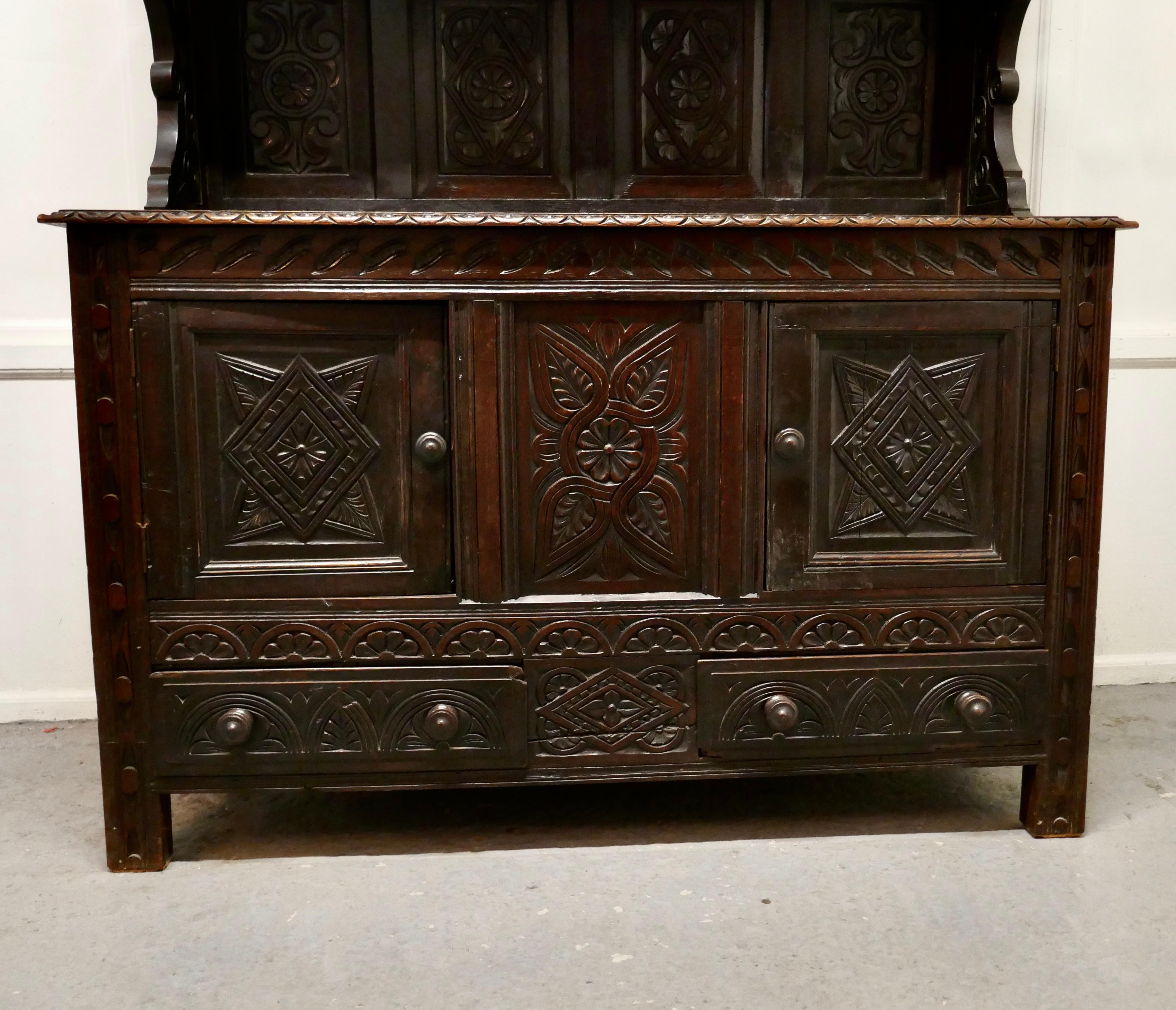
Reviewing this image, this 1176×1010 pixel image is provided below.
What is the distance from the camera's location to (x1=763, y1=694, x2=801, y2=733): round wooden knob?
71.9 inches

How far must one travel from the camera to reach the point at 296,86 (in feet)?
6.88

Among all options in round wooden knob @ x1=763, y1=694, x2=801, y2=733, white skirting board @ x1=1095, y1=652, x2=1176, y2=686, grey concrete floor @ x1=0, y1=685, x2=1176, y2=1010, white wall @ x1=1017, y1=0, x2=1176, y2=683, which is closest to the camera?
grey concrete floor @ x1=0, y1=685, x2=1176, y2=1010

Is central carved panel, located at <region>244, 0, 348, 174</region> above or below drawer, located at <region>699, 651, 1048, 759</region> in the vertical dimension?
above

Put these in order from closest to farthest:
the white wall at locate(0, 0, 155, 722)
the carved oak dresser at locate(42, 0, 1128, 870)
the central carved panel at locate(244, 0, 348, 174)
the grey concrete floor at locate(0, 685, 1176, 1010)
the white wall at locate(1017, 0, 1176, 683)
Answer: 1. the grey concrete floor at locate(0, 685, 1176, 1010)
2. the carved oak dresser at locate(42, 0, 1128, 870)
3. the central carved panel at locate(244, 0, 348, 174)
4. the white wall at locate(0, 0, 155, 722)
5. the white wall at locate(1017, 0, 1176, 683)

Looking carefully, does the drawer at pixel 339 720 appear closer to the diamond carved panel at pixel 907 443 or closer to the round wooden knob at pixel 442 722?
the round wooden knob at pixel 442 722

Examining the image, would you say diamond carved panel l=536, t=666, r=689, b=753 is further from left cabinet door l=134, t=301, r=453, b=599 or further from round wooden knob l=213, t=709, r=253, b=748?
round wooden knob l=213, t=709, r=253, b=748

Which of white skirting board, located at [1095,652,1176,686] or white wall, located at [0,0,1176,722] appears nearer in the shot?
white wall, located at [0,0,1176,722]

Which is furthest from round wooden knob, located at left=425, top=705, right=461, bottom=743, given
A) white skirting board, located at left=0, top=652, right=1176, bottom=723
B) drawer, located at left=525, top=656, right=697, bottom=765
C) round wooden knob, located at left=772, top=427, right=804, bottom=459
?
white skirting board, located at left=0, top=652, right=1176, bottom=723

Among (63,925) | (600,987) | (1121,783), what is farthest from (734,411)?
(63,925)

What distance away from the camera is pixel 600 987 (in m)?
1.49

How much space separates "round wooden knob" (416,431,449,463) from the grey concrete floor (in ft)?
2.41

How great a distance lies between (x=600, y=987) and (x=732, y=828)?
56 cm

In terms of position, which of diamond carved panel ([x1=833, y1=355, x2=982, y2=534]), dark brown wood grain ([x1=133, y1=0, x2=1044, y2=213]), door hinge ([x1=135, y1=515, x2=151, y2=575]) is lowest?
door hinge ([x1=135, y1=515, x2=151, y2=575])

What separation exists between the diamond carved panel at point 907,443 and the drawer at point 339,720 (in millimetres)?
697
